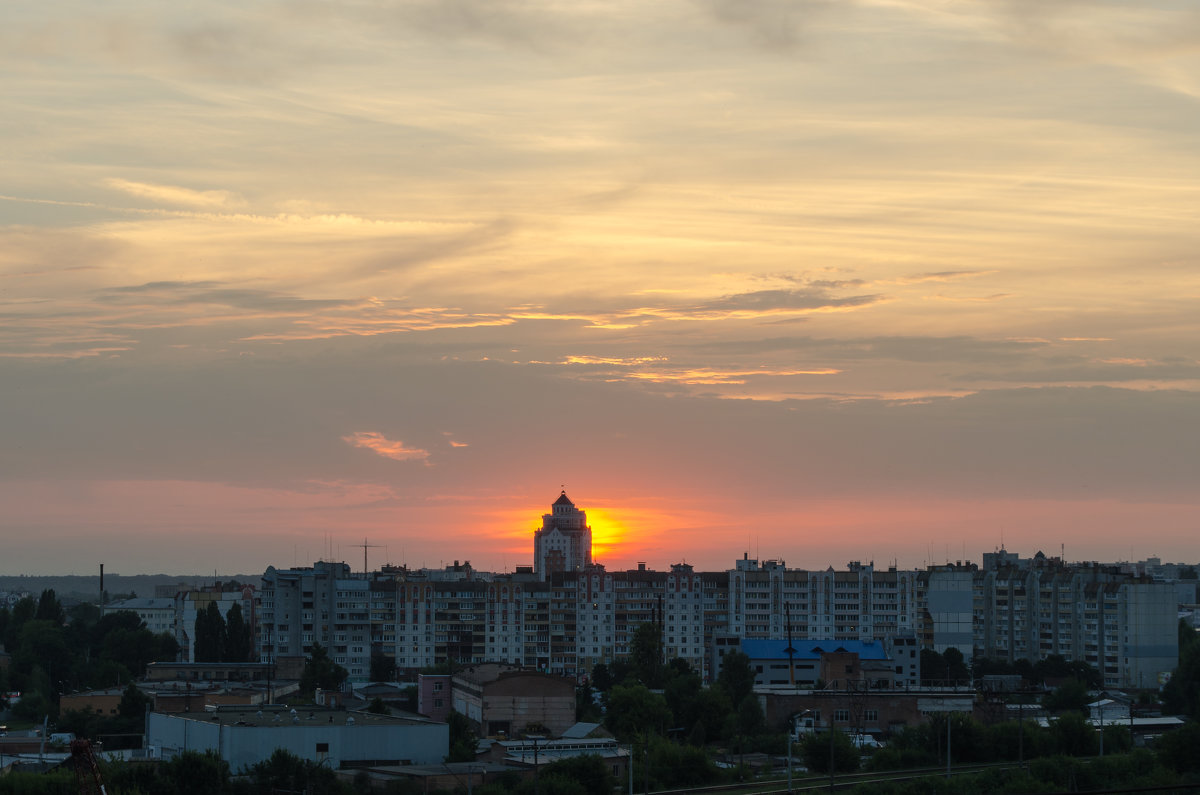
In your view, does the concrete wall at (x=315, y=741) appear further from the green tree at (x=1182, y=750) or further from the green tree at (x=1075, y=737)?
the green tree at (x=1182, y=750)

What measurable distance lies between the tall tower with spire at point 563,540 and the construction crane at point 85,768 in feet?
377

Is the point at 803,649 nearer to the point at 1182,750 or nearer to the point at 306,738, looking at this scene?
the point at 1182,750

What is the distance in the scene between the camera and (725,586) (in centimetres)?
11262

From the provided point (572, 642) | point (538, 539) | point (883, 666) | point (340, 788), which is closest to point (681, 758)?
point (340, 788)

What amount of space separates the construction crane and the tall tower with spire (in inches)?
4522

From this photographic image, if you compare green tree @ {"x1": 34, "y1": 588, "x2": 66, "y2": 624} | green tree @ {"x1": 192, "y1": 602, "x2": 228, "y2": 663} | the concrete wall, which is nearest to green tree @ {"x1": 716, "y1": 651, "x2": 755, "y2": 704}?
the concrete wall

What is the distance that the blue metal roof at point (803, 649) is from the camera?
90.6m

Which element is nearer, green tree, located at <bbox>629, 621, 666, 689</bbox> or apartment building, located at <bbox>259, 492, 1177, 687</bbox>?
green tree, located at <bbox>629, 621, 666, 689</bbox>

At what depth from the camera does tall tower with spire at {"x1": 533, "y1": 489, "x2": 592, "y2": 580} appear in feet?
516

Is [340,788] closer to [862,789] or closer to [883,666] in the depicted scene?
[862,789]

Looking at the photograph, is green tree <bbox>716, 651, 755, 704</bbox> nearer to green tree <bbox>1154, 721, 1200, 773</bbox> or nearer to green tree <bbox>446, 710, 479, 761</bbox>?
green tree <bbox>446, 710, 479, 761</bbox>

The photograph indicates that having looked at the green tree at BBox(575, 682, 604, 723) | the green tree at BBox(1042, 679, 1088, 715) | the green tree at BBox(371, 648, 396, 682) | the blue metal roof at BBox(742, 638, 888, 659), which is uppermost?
the blue metal roof at BBox(742, 638, 888, 659)

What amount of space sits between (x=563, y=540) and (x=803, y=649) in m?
69.1

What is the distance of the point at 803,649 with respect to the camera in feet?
301
